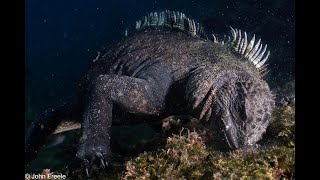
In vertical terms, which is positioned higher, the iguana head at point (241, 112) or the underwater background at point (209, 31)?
the underwater background at point (209, 31)

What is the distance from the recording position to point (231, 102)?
149 inches

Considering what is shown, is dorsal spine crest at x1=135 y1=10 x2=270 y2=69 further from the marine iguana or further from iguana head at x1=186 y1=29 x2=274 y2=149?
iguana head at x1=186 y1=29 x2=274 y2=149

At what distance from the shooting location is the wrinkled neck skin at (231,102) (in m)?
3.63

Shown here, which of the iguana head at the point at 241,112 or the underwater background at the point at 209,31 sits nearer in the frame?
the iguana head at the point at 241,112

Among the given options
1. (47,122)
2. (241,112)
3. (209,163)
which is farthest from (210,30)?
(209,163)

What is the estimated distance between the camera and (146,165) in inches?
132

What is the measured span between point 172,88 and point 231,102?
105 centimetres

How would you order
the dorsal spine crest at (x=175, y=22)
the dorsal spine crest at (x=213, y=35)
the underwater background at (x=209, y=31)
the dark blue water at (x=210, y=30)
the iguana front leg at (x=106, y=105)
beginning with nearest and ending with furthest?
the iguana front leg at (x=106, y=105) < the dorsal spine crest at (x=213, y=35) < the dorsal spine crest at (x=175, y=22) < the underwater background at (x=209, y=31) < the dark blue water at (x=210, y=30)

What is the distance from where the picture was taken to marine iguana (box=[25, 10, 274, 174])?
3738mm

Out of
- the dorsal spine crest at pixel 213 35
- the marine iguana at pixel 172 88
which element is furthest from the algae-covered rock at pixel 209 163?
the dorsal spine crest at pixel 213 35

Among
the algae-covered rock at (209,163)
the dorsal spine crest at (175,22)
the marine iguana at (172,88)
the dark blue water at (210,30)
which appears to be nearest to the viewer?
the algae-covered rock at (209,163)

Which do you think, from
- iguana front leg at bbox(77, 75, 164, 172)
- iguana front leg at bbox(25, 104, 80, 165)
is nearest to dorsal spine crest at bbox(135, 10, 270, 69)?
iguana front leg at bbox(77, 75, 164, 172)

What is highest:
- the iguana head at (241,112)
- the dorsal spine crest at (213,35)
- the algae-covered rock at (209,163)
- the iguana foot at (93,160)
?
the dorsal spine crest at (213,35)

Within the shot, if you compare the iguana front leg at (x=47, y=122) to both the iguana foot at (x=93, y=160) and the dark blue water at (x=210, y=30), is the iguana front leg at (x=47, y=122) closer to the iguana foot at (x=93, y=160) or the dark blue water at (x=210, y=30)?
the dark blue water at (x=210, y=30)
